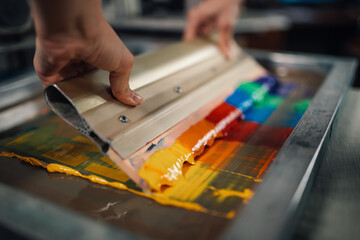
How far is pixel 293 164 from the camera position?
0.60 meters

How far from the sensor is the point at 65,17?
0.56 m

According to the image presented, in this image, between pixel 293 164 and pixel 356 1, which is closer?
pixel 293 164

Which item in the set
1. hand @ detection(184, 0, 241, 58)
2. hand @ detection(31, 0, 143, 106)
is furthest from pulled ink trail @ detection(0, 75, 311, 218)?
hand @ detection(184, 0, 241, 58)

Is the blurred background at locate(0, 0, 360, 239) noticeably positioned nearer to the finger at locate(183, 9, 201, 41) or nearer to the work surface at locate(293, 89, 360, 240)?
the work surface at locate(293, 89, 360, 240)

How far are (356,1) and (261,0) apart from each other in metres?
1.34

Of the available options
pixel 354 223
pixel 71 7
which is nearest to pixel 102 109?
pixel 71 7

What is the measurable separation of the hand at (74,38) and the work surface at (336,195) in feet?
1.76

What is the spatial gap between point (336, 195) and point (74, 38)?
25.7 inches

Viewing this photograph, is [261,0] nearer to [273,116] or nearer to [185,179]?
[273,116]

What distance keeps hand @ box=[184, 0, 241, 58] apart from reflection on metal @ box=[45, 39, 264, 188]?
0.17m

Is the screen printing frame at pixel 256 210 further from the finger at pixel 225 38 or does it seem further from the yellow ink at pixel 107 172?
the finger at pixel 225 38

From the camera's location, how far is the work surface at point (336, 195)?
1.78ft

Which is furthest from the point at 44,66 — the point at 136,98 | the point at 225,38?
the point at 225,38

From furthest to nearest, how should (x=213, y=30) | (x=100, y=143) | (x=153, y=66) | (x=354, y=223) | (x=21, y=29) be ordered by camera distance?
(x=213, y=30)
(x=21, y=29)
(x=153, y=66)
(x=100, y=143)
(x=354, y=223)
